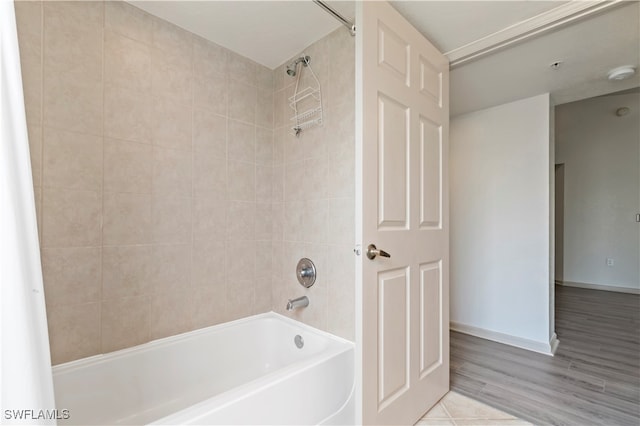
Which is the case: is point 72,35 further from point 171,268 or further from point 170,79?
point 171,268

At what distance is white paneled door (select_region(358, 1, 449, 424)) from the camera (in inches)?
51.0

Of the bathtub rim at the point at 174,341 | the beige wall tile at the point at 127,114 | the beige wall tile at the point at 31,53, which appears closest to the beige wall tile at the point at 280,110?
the beige wall tile at the point at 127,114

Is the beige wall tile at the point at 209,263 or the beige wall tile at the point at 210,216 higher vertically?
the beige wall tile at the point at 210,216

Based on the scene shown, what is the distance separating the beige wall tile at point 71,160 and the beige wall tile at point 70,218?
45 mm

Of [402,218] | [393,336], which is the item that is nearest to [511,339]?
[393,336]

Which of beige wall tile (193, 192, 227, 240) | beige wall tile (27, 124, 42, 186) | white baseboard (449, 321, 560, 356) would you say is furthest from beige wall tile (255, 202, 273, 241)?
white baseboard (449, 321, 560, 356)

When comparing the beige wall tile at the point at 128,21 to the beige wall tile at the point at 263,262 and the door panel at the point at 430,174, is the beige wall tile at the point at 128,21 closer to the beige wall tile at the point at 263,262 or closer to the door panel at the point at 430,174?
the beige wall tile at the point at 263,262

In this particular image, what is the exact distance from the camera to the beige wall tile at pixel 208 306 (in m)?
1.83

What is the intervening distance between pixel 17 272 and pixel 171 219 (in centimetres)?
113

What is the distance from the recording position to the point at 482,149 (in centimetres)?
302

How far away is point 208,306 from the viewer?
6.18 ft

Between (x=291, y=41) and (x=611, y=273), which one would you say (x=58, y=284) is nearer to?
(x=291, y=41)

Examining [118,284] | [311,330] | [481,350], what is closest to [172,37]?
[118,284]

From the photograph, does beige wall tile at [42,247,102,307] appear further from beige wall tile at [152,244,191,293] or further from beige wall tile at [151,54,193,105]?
beige wall tile at [151,54,193,105]
